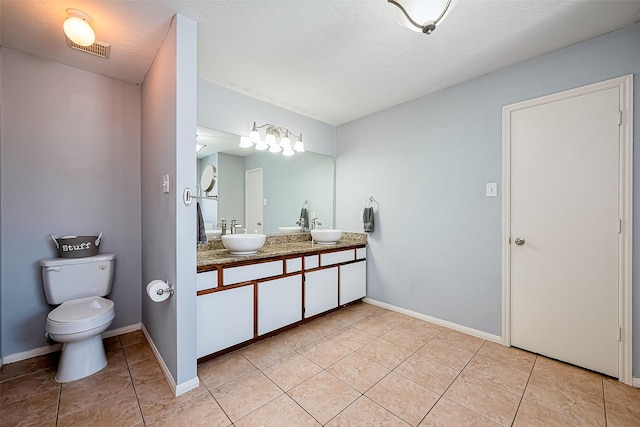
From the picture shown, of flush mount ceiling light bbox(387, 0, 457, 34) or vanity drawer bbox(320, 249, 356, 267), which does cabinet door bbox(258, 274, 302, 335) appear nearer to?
vanity drawer bbox(320, 249, 356, 267)

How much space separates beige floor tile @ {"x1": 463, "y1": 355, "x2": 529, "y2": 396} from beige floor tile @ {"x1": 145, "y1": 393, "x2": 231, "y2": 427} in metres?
1.63

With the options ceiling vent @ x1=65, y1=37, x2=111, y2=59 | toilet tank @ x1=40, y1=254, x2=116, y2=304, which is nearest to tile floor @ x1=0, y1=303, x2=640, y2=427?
toilet tank @ x1=40, y1=254, x2=116, y2=304

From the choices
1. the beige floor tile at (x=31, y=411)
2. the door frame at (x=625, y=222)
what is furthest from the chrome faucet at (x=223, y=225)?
the door frame at (x=625, y=222)

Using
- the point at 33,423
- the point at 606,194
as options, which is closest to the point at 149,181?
the point at 33,423

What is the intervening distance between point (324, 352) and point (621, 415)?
1750mm

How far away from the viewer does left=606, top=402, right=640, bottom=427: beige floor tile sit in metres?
1.38

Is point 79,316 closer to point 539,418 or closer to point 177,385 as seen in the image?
point 177,385

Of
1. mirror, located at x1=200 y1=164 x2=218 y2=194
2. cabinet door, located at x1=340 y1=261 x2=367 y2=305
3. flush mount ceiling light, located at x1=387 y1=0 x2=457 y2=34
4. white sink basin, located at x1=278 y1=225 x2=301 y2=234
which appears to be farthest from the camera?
white sink basin, located at x1=278 y1=225 x2=301 y2=234

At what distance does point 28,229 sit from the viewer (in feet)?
6.42

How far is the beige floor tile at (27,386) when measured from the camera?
1.55 m

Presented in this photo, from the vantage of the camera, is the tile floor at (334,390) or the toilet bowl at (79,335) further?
the toilet bowl at (79,335)

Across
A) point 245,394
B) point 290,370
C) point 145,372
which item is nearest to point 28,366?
point 145,372

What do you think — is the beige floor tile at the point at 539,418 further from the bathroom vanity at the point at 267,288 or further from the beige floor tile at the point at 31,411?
the beige floor tile at the point at 31,411

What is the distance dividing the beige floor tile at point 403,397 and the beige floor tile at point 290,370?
17.2 inches
